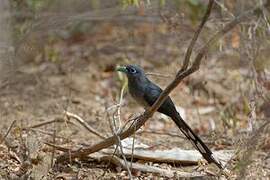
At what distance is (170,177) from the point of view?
6.02 metres

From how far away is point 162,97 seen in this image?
525 cm

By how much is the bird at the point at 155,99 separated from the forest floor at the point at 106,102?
15cm

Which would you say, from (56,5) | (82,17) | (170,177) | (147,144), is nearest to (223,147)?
(147,144)

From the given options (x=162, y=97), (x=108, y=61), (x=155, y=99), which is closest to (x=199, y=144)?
(x=155, y=99)

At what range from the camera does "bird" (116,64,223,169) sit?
600 centimetres

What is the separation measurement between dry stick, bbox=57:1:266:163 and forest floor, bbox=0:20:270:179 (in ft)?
0.48

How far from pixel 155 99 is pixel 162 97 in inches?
38.3

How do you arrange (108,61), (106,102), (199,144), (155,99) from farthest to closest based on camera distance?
(108,61) < (106,102) < (155,99) < (199,144)

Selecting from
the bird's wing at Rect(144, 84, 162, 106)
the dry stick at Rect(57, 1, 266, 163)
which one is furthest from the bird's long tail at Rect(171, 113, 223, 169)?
the dry stick at Rect(57, 1, 266, 163)

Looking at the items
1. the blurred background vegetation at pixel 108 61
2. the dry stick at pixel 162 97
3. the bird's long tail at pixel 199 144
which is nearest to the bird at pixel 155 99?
the bird's long tail at pixel 199 144

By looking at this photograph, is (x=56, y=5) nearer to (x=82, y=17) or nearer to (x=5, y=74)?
(x=82, y=17)

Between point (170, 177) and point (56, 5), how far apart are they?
3.92 meters

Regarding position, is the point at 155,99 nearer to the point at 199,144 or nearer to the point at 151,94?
the point at 151,94

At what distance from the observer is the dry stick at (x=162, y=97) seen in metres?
4.91
